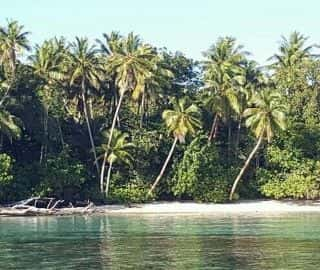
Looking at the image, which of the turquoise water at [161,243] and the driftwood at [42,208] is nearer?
the turquoise water at [161,243]

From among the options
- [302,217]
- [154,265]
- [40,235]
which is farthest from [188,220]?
[154,265]

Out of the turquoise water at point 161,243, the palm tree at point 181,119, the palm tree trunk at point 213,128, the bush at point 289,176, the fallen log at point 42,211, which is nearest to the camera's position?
the turquoise water at point 161,243

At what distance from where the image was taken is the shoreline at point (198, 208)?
60062 millimetres

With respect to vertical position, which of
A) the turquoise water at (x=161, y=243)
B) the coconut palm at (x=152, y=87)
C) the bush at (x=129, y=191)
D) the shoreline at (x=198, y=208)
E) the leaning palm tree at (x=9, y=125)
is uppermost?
the coconut palm at (x=152, y=87)

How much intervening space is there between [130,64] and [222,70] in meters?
9.15

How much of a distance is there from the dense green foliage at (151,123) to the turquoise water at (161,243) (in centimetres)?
994

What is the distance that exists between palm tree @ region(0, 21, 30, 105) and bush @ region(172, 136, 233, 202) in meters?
17.3

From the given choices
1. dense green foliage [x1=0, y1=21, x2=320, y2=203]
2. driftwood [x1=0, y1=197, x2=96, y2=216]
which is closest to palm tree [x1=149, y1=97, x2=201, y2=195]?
dense green foliage [x1=0, y1=21, x2=320, y2=203]

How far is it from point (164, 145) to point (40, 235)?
28.7 m

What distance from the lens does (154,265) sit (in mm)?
26906

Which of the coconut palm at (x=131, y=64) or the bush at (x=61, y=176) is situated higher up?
the coconut palm at (x=131, y=64)

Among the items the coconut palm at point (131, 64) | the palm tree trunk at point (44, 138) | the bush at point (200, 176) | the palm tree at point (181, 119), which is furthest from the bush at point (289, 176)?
the palm tree trunk at point (44, 138)

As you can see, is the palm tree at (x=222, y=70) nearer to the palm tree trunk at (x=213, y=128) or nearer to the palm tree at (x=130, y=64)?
the palm tree trunk at (x=213, y=128)

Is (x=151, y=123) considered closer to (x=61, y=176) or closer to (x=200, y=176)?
(x=200, y=176)
